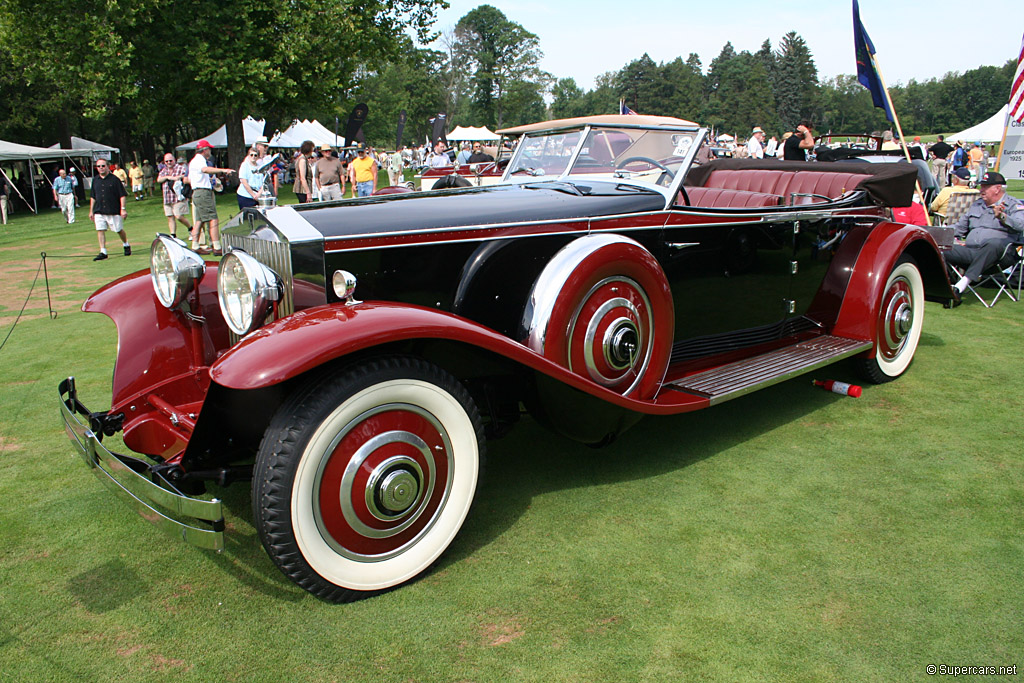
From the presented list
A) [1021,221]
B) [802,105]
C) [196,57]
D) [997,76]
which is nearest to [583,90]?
[802,105]

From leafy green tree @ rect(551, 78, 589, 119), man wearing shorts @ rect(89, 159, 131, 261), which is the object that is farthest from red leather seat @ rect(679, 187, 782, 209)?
leafy green tree @ rect(551, 78, 589, 119)

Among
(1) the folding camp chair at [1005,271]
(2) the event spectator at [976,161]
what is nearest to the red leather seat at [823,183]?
(1) the folding camp chair at [1005,271]

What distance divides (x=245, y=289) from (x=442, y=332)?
870mm

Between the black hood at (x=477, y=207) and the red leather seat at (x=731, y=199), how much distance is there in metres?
1.21

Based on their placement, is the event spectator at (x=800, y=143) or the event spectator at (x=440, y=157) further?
the event spectator at (x=440, y=157)

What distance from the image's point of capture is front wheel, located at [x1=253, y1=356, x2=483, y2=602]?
7.70 feet

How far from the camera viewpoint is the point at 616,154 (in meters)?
4.16

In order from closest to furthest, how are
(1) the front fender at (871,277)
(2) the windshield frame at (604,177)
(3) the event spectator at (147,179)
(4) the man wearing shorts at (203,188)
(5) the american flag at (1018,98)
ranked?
(2) the windshield frame at (604,177) < (1) the front fender at (871,277) < (4) the man wearing shorts at (203,188) < (5) the american flag at (1018,98) < (3) the event spectator at (147,179)

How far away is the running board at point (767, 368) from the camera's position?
Result: 3.62 meters

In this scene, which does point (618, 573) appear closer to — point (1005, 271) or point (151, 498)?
point (151, 498)

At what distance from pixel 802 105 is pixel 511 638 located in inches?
4449

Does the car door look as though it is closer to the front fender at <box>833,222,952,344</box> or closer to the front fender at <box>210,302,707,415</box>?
the front fender at <box>833,222,952,344</box>

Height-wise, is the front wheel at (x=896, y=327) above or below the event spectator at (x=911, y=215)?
below

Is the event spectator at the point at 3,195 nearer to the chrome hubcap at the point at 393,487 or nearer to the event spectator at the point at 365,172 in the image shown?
the event spectator at the point at 365,172
